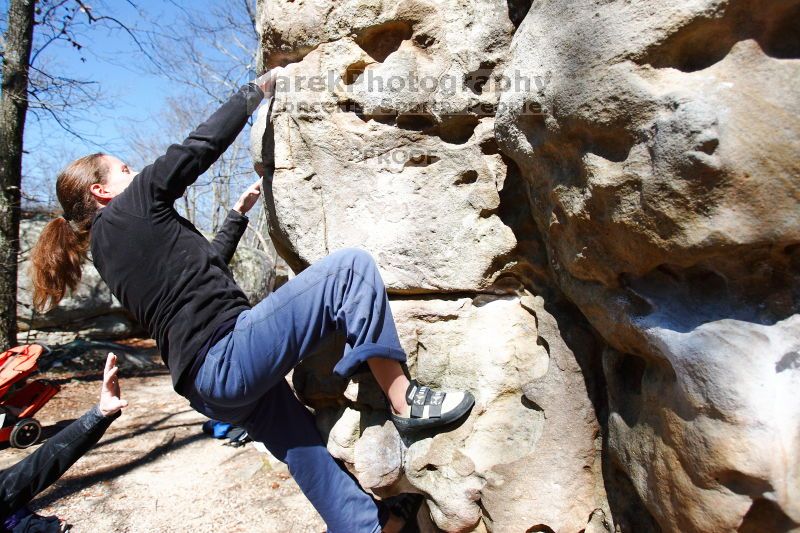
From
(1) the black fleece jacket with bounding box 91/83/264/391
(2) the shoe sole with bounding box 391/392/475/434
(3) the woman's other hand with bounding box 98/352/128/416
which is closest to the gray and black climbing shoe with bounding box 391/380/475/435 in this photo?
(2) the shoe sole with bounding box 391/392/475/434

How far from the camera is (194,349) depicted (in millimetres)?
1956

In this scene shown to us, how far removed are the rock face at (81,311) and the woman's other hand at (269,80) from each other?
6740 mm

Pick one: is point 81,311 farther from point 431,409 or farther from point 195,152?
point 431,409

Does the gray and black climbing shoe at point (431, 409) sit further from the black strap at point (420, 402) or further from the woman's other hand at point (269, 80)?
the woman's other hand at point (269, 80)

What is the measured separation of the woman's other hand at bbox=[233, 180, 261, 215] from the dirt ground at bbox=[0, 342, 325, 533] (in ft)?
5.59

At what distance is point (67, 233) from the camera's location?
231cm

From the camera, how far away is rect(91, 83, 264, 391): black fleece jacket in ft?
6.55

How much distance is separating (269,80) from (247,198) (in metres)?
0.65

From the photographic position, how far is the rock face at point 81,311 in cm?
818

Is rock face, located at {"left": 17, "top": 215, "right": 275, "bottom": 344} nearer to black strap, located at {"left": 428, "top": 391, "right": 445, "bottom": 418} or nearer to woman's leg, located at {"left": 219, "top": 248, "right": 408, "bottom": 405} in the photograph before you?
woman's leg, located at {"left": 219, "top": 248, "right": 408, "bottom": 405}

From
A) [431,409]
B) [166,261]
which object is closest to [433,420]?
[431,409]

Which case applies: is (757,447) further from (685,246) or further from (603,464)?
(603,464)

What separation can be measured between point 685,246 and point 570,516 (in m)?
1.02

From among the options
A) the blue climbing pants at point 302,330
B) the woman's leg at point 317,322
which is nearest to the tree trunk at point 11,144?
the blue climbing pants at point 302,330
